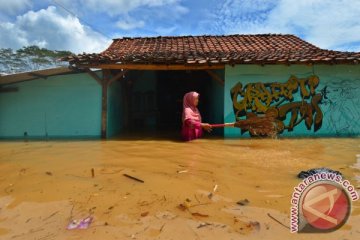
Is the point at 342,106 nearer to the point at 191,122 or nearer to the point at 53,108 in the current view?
the point at 191,122

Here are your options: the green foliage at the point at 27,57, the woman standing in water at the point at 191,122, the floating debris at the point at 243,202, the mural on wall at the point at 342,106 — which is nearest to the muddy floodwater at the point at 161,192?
the floating debris at the point at 243,202

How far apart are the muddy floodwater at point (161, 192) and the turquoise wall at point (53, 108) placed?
294 cm

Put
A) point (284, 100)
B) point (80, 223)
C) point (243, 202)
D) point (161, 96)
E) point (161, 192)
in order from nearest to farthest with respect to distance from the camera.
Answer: point (80, 223), point (243, 202), point (161, 192), point (284, 100), point (161, 96)

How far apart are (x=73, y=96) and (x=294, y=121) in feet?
22.7

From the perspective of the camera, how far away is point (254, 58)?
836cm

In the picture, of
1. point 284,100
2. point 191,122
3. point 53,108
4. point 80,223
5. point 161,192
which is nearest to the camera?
point 80,223

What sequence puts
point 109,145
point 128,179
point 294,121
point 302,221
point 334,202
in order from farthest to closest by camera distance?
point 294,121 → point 109,145 → point 128,179 → point 334,202 → point 302,221

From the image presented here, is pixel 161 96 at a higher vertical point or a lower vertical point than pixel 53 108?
higher

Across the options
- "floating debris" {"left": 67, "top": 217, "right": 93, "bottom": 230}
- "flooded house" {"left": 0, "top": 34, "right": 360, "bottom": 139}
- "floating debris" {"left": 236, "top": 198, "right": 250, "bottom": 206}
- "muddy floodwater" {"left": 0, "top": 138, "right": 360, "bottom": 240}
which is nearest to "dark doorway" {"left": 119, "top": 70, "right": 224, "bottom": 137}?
"flooded house" {"left": 0, "top": 34, "right": 360, "bottom": 139}

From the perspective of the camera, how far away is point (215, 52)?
1056 centimetres

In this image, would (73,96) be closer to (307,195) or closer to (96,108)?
(96,108)

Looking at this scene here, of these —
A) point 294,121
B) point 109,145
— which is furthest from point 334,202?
point 294,121

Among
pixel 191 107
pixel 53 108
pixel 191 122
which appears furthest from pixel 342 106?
pixel 53 108

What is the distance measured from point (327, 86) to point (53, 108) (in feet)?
28.1
